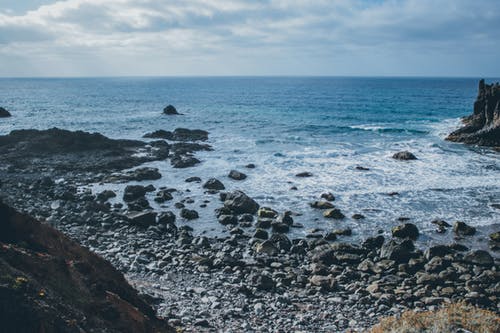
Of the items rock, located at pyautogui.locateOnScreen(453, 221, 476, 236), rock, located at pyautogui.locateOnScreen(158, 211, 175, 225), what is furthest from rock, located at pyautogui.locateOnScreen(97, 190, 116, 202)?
rock, located at pyautogui.locateOnScreen(453, 221, 476, 236)

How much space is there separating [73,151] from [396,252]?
33327 mm

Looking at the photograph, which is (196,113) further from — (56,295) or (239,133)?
(56,295)

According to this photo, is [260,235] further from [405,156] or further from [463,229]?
[405,156]

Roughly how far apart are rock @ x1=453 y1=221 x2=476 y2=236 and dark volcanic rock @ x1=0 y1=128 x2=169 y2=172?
26.7 m

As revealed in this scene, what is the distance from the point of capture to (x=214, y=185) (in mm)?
31078

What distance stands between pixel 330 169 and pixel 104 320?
99.9 feet

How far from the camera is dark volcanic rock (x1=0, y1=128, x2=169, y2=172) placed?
120 feet

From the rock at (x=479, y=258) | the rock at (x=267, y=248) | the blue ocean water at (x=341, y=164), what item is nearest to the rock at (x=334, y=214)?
the blue ocean water at (x=341, y=164)

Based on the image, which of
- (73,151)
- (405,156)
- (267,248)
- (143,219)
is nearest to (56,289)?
(267,248)

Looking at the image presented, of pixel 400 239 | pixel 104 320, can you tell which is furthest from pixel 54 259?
pixel 400 239

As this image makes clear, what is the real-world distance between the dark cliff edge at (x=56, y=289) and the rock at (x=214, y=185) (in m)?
19.4

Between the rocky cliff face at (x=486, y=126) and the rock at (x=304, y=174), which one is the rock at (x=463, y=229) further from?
the rocky cliff face at (x=486, y=126)

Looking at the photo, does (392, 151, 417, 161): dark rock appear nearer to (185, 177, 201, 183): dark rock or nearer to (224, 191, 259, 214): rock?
(224, 191, 259, 214): rock

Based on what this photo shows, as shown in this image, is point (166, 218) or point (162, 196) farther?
point (162, 196)
